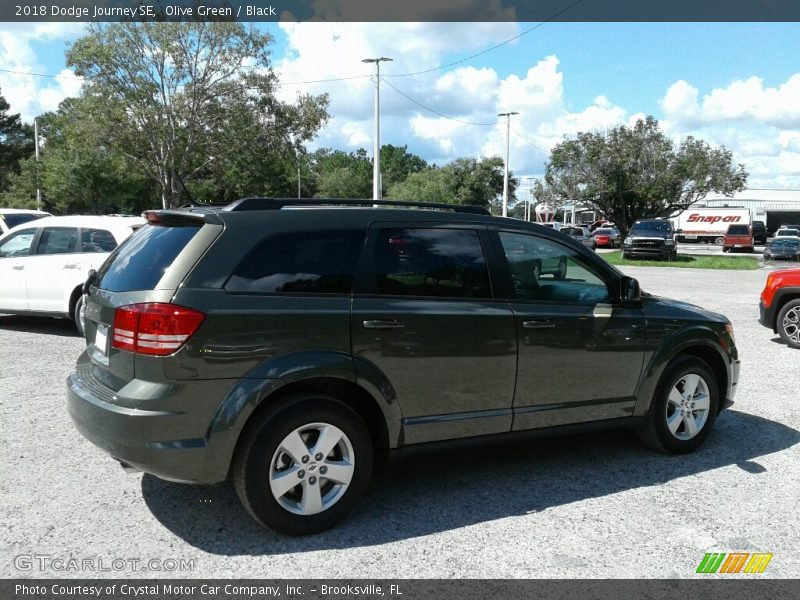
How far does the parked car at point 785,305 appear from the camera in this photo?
9.76 meters

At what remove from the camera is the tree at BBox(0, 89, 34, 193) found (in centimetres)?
6475

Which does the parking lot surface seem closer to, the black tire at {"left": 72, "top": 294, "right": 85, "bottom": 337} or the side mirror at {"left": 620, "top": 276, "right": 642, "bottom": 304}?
the side mirror at {"left": 620, "top": 276, "right": 642, "bottom": 304}

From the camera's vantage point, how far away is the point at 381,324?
3.83 m

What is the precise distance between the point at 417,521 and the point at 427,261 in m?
1.52

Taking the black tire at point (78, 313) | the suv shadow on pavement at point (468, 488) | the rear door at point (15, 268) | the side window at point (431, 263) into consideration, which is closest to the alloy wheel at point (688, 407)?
the suv shadow on pavement at point (468, 488)

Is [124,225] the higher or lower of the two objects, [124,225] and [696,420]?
the higher

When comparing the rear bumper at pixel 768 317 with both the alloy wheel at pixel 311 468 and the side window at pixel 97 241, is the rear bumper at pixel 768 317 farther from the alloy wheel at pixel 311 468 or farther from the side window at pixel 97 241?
the side window at pixel 97 241

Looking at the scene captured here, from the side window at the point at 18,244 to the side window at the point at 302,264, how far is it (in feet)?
25.6

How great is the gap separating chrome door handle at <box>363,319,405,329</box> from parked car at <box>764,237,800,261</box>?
3420cm

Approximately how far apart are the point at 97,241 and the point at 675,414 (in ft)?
26.3

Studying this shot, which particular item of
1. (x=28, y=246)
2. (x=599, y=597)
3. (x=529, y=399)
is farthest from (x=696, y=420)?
(x=28, y=246)

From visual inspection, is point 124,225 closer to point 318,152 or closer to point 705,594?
point 705,594

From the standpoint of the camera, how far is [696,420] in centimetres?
515

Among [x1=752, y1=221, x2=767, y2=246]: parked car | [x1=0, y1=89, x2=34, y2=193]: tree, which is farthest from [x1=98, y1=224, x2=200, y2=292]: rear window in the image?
[x1=0, y1=89, x2=34, y2=193]: tree
